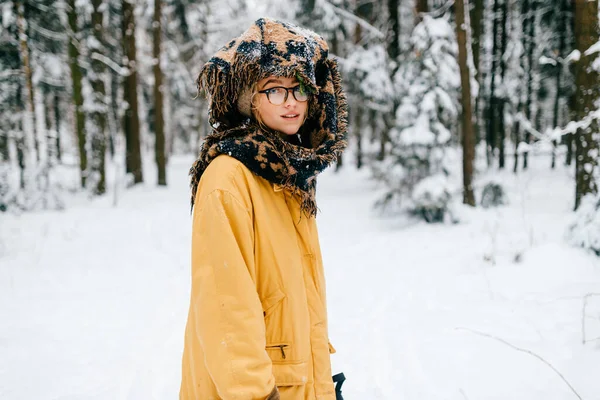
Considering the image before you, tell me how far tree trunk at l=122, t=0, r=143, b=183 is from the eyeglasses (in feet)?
53.0

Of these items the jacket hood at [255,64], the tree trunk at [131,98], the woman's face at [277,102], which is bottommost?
the woman's face at [277,102]

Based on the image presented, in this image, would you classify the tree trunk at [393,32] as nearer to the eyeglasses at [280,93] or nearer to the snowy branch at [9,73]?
the snowy branch at [9,73]

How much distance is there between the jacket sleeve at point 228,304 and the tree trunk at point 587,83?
788 centimetres

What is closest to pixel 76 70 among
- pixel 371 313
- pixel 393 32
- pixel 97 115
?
pixel 97 115

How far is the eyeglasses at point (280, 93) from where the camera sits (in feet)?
5.07

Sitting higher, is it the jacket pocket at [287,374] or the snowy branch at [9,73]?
the snowy branch at [9,73]

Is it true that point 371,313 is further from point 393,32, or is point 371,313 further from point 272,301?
point 393,32

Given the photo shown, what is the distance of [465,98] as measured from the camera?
10.4 metres

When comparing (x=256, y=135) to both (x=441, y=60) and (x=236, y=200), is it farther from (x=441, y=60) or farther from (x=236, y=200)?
(x=441, y=60)

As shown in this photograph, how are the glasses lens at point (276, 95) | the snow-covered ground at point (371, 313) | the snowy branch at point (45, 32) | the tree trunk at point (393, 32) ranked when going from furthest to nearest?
the tree trunk at point (393, 32) → the snowy branch at point (45, 32) → the snow-covered ground at point (371, 313) → the glasses lens at point (276, 95)

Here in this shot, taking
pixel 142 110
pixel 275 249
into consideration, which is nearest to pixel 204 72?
pixel 275 249

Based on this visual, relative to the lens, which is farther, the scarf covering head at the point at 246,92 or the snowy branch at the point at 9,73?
the snowy branch at the point at 9,73

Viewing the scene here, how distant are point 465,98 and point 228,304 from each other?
10.7 metres

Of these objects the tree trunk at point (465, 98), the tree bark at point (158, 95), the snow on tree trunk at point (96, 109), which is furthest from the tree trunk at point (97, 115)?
the tree trunk at point (465, 98)
